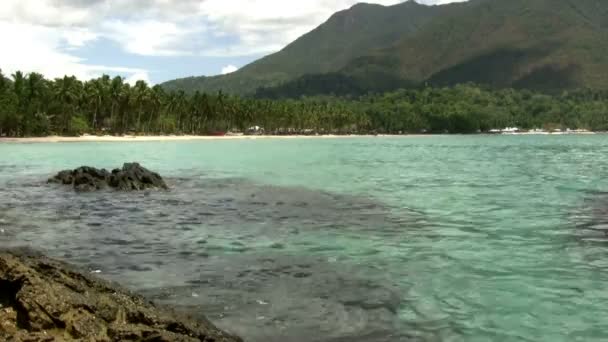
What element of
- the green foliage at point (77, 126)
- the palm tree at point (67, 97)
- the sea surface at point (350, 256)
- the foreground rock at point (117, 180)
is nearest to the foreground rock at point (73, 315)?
the sea surface at point (350, 256)

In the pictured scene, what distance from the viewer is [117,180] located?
3325cm

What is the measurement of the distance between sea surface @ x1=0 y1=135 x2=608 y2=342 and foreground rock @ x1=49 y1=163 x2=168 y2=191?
217 centimetres

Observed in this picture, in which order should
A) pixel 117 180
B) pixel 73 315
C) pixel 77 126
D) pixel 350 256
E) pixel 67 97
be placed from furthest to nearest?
1. pixel 77 126
2. pixel 67 97
3. pixel 117 180
4. pixel 350 256
5. pixel 73 315

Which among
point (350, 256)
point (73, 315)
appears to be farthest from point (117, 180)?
point (73, 315)

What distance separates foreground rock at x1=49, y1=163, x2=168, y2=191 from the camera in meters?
32.6

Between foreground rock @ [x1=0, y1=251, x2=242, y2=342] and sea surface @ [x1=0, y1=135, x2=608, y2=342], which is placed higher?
foreground rock @ [x1=0, y1=251, x2=242, y2=342]

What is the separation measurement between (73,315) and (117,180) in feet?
89.3

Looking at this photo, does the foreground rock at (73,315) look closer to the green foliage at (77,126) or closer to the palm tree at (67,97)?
the palm tree at (67,97)

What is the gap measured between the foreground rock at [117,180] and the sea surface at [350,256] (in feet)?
7.11

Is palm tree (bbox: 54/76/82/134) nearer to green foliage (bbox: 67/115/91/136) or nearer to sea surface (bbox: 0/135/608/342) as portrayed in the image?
green foliage (bbox: 67/115/91/136)

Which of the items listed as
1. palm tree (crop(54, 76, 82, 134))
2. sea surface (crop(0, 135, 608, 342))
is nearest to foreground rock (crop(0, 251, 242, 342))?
sea surface (crop(0, 135, 608, 342))

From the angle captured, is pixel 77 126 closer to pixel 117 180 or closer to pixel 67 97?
pixel 67 97

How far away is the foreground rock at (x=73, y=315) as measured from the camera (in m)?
6.88

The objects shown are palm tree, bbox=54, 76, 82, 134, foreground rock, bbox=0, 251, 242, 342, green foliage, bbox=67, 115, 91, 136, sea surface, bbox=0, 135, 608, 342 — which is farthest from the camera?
green foliage, bbox=67, 115, 91, 136
